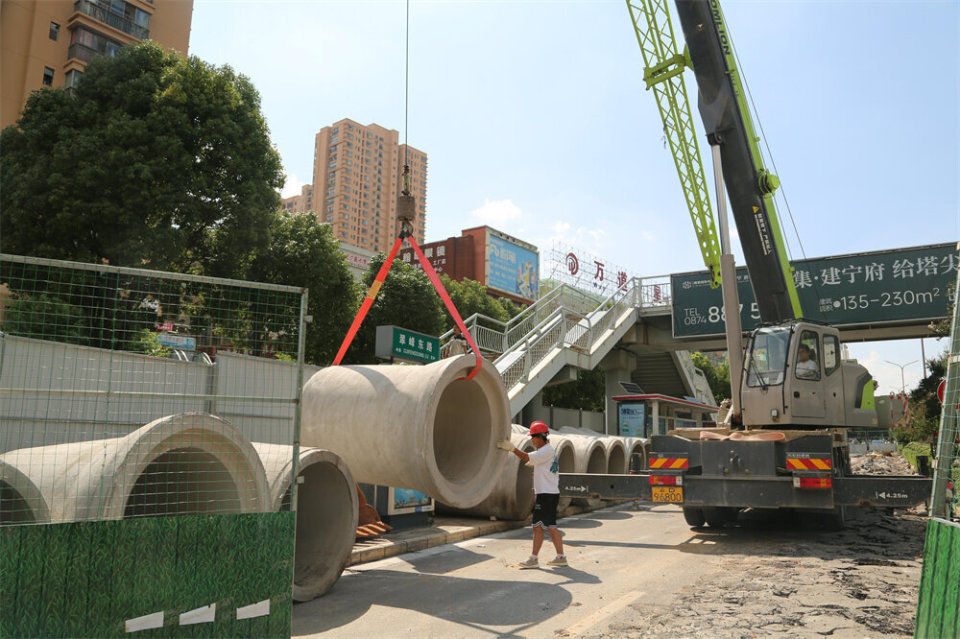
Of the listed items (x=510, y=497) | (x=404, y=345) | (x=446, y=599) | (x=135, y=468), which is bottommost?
(x=446, y=599)

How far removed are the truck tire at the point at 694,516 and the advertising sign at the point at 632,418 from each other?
32.2 feet

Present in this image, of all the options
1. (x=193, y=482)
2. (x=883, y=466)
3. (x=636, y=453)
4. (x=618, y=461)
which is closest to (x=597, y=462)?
(x=618, y=461)

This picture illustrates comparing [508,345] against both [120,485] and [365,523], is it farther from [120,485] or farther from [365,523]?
[120,485]

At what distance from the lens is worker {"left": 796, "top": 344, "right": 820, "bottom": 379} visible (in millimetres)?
10828

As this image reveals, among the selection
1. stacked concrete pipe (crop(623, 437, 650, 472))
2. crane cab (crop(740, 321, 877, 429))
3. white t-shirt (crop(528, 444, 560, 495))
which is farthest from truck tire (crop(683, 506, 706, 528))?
stacked concrete pipe (crop(623, 437, 650, 472))

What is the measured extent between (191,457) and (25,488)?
1781 mm

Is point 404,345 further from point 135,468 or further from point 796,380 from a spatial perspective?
point 135,468

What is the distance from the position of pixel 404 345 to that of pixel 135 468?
6588 mm

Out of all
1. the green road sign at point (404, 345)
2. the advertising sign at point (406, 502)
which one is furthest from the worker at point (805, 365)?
the advertising sign at point (406, 502)

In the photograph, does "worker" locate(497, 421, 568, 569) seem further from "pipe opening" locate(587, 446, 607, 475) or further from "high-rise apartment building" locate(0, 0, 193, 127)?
"high-rise apartment building" locate(0, 0, 193, 127)

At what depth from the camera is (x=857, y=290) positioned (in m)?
22.0

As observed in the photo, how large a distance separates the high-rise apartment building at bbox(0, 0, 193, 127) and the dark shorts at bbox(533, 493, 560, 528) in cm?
3190

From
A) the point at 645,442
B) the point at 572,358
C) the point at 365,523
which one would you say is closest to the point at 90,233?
the point at 365,523

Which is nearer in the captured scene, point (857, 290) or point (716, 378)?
point (857, 290)
